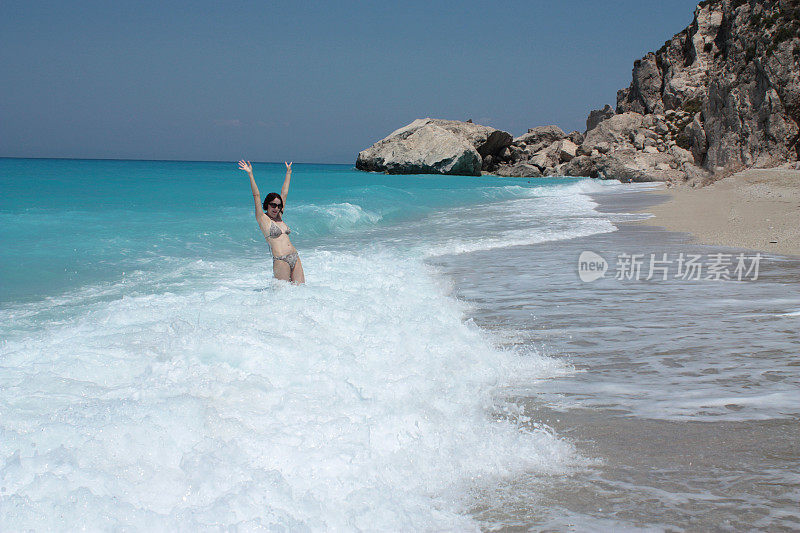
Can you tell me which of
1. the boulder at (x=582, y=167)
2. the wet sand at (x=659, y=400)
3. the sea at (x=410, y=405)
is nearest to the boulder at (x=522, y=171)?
the boulder at (x=582, y=167)

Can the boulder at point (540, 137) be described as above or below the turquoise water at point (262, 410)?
above

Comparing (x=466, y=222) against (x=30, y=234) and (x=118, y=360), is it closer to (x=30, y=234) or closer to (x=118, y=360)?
(x=30, y=234)

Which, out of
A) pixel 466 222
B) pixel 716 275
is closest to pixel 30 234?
pixel 466 222

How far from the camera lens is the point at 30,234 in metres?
14.1

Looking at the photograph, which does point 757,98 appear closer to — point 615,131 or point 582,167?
point 582,167

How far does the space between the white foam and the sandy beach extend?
23.1 feet

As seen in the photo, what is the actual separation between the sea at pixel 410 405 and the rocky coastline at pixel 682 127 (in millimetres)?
25268

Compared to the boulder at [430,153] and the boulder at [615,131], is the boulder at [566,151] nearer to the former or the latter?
the boulder at [615,131]

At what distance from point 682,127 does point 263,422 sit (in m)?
61.6

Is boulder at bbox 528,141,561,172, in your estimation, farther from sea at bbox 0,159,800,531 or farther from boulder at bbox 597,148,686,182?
sea at bbox 0,159,800,531

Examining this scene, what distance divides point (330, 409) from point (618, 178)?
4637 centimetres

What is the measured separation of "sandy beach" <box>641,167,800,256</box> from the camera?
976 centimetres

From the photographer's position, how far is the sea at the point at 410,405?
235 centimetres

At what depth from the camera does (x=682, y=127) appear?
5591cm
